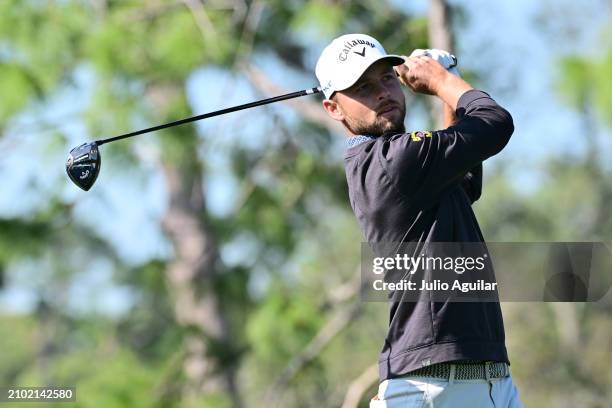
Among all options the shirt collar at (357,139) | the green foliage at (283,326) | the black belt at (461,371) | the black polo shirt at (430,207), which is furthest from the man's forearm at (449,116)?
the green foliage at (283,326)

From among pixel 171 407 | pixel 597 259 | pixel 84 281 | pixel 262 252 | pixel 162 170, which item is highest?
pixel 84 281


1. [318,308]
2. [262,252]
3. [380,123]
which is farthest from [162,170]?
[380,123]

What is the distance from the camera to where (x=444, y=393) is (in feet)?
8.66

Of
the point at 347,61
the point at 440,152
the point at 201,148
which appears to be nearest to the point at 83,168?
the point at 347,61

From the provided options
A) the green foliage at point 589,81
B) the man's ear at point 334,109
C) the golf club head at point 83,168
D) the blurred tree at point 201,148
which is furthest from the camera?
the blurred tree at point 201,148

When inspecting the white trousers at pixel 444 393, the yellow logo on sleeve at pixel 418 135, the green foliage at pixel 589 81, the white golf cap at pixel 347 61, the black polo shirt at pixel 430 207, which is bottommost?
the white trousers at pixel 444 393

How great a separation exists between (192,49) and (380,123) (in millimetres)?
3985

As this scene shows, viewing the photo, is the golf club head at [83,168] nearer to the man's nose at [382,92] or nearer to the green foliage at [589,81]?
the man's nose at [382,92]

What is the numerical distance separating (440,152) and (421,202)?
14 centimetres

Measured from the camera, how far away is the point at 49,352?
24188 millimetres

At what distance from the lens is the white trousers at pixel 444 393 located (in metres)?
2.64

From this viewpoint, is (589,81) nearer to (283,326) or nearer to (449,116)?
(449,116)

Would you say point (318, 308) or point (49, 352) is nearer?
point (318, 308)

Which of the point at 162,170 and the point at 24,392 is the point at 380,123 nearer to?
the point at 24,392
